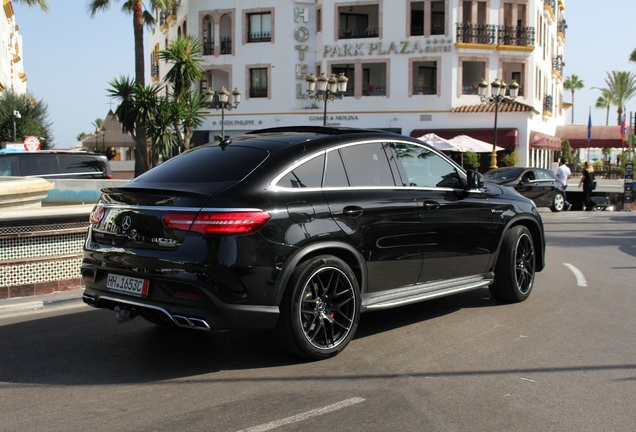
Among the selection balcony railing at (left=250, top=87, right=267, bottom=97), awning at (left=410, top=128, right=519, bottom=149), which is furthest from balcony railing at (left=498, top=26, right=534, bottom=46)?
balcony railing at (left=250, top=87, right=267, bottom=97)

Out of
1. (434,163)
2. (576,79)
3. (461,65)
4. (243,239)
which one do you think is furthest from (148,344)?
(576,79)

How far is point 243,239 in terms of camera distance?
5.04m

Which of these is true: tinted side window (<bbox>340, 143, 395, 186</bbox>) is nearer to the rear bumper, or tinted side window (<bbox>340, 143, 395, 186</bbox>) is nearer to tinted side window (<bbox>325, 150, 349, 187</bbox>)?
tinted side window (<bbox>325, 150, 349, 187</bbox>)

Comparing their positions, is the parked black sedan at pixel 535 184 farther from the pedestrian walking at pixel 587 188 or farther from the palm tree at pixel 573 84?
the palm tree at pixel 573 84

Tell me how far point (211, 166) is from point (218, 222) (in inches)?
34.2

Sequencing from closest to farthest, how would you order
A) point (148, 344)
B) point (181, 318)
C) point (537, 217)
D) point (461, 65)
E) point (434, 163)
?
point (181, 318), point (148, 344), point (434, 163), point (537, 217), point (461, 65)

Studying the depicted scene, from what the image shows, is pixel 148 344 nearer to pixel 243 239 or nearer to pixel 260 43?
pixel 243 239

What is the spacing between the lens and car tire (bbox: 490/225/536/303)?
7598 mm

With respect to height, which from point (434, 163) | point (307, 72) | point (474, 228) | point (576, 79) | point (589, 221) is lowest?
point (589, 221)

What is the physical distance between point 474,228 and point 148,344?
3338 mm

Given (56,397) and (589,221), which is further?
(589,221)

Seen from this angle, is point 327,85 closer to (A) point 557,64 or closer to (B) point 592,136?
(A) point 557,64

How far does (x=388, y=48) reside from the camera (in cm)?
4053

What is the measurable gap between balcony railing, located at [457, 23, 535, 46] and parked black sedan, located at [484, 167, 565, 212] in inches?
673
